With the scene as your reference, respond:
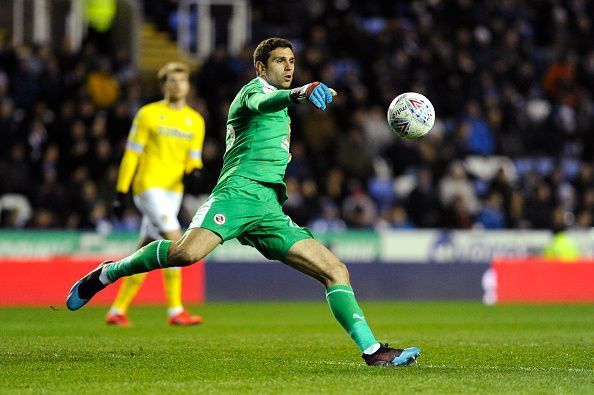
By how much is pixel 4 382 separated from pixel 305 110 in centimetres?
1426

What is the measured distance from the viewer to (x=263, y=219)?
8.00 m

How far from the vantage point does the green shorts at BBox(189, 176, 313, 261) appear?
25.7 feet

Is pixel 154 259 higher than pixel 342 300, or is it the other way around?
pixel 154 259

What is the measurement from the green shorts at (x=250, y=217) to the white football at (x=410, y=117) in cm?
95

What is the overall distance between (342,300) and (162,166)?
470cm

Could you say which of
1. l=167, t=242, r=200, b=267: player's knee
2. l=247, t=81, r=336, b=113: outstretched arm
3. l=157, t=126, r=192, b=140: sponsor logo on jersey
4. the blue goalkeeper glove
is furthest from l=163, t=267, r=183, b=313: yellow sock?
the blue goalkeeper glove

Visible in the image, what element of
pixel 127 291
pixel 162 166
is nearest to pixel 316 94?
pixel 162 166

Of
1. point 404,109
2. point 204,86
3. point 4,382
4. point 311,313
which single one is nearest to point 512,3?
point 204,86

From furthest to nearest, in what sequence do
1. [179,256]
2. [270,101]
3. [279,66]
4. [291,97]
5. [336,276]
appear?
1. [279,66]
2. [336,276]
3. [179,256]
4. [270,101]
5. [291,97]

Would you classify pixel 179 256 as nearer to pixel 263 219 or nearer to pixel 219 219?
pixel 219 219

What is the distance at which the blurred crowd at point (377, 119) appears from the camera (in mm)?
18375

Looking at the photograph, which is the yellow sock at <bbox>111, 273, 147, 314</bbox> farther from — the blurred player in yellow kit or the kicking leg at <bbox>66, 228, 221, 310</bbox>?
the kicking leg at <bbox>66, 228, 221, 310</bbox>

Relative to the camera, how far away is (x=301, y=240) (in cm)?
798

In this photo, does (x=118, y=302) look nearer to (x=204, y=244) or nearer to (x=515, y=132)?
(x=204, y=244)
